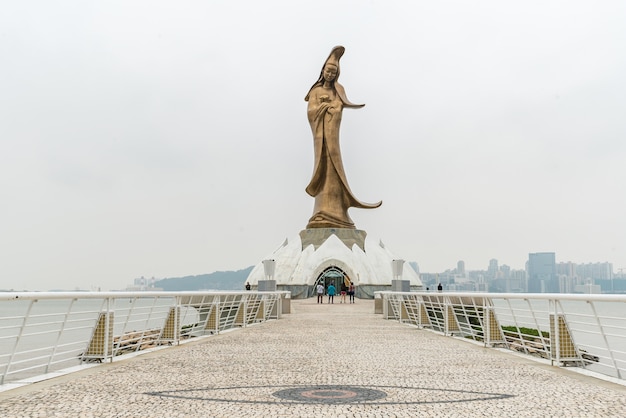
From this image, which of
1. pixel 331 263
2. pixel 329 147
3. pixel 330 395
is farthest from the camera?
pixel 329 147

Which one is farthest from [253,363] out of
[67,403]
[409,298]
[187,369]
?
[409,298]

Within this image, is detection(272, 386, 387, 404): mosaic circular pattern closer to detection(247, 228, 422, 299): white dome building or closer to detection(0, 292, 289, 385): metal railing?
detection(0, 292, 289, 385): metal railing

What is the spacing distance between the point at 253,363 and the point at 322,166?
3487 cm

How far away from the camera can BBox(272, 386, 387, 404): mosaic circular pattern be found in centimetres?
498

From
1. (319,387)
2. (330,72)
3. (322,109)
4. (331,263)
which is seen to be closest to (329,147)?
(322,109)

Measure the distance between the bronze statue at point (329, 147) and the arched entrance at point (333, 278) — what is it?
3266 mm

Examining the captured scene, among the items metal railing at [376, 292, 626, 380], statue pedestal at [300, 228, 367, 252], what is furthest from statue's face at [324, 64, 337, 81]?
metal railing at [376, 292, 626, 380]

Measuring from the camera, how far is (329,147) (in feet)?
135

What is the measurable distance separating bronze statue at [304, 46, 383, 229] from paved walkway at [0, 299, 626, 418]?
32.6 metres

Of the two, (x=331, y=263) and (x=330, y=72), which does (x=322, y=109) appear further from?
(x=331, y=263)

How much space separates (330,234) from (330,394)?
35.7m

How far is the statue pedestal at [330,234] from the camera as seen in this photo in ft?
133

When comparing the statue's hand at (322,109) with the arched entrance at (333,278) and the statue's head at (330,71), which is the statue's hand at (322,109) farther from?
the arched entrance at (333,278)

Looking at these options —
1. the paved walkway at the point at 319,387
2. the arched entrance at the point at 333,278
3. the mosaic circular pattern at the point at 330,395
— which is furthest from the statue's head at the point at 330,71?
the mosaic circular pattern at the point at 330,395
